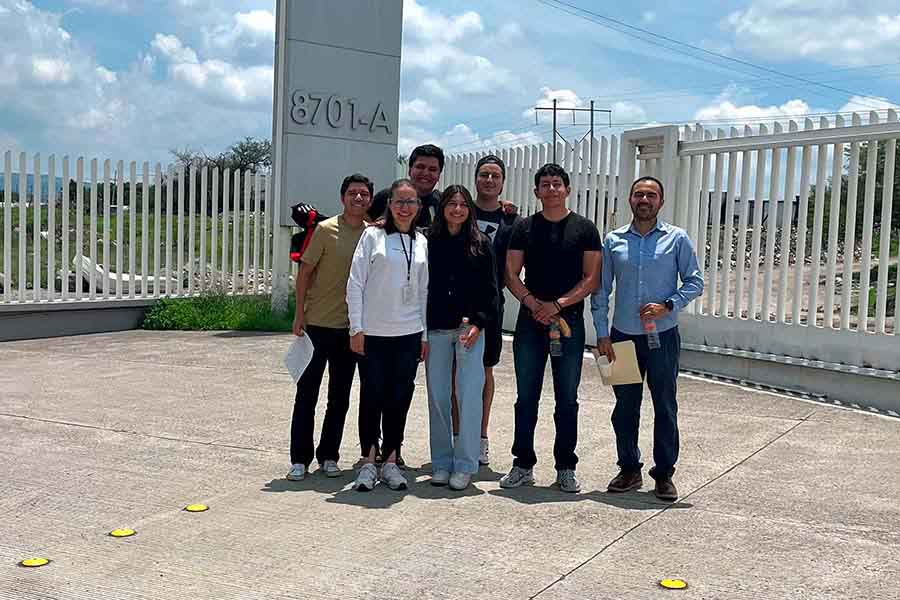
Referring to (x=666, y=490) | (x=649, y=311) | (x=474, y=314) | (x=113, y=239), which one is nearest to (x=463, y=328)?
(x=474, y=314)

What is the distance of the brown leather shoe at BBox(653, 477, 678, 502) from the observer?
5145 mm

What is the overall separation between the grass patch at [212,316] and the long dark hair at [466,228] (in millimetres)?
7031

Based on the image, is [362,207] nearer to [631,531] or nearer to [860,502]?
[631,531]

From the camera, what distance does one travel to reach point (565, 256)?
528cm

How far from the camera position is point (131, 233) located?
1180 cm

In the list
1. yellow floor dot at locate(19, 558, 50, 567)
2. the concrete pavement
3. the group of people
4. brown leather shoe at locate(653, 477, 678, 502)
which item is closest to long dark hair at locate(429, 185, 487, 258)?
the group of people

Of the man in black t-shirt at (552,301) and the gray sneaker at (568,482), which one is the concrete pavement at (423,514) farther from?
the man in black t-shirt at (552,301)

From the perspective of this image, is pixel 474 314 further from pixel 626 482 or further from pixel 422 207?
pixel 626 482

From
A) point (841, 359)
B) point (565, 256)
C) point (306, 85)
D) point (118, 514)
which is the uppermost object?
point (306, 85)

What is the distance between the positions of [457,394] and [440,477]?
473 millimetres

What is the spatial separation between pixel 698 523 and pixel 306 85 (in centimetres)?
904

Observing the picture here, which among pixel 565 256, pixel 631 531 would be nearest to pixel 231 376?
pixel 565 256

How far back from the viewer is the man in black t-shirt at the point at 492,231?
560 centimetres

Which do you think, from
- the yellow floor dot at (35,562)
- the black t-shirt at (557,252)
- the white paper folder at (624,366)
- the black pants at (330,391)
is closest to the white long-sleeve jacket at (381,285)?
the black pants at (330,391)
